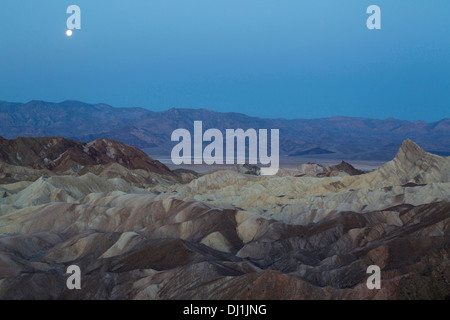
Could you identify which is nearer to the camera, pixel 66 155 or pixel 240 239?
pixel 240 239

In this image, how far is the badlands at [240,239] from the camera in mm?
25688

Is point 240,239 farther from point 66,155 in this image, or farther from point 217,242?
point 66,155

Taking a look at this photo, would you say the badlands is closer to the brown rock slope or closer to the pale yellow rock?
the pale yellow rock

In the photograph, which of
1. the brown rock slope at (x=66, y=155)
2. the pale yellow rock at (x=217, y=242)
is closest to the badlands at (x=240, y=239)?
the pale yellow rock at (x=217, y=242)

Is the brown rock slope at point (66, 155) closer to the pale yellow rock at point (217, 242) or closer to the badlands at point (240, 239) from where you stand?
the badlands at point (240, 239)

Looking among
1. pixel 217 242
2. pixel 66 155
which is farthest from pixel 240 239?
pixel 66 155

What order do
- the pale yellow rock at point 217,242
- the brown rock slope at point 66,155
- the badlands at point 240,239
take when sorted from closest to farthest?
the badlands at point 240,239 → the pale yellow rock at point 217,242 → the brown rock slope at point 66,155

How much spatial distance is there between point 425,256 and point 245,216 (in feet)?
68.6

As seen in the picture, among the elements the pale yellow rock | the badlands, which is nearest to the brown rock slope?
the badlands

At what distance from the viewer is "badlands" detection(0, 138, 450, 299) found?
1011 inches

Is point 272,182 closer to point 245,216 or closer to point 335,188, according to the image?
point 335,188

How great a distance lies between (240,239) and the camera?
43.2 m

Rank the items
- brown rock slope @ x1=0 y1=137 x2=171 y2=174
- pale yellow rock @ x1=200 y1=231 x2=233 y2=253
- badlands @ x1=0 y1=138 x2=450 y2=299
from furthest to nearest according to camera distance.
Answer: brown rock slope @ x1=0 y1=137 x2=171 y2=174
pale yellow rock @ x1=200 y1=231 x2=233 y2=253
badlands @ x1=0 y1=138 x2=450 y2=299
